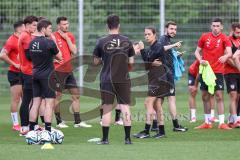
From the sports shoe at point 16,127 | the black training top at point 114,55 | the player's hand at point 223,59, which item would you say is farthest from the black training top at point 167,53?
the sports shoe at point 16,127

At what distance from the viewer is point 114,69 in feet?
46.7

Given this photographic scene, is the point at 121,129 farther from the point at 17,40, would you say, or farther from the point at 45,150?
the point at 45,150

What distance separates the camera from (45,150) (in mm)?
13219

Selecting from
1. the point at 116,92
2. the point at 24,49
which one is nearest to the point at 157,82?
the point at 116,92

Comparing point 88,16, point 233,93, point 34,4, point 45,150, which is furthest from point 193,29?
point 45,150

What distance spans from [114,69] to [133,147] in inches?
58.8

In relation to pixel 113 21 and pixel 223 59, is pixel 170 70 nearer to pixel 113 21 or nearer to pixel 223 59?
pixel 223 59

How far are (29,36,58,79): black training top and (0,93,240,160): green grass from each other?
4.34ft

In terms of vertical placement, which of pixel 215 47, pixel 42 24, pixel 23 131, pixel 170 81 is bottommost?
pixel 23 131

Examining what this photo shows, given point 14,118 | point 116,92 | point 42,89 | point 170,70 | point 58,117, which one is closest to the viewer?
point 116,92

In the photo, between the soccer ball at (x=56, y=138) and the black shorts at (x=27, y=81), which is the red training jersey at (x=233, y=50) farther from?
the soccer ball at (x=56, y=138)

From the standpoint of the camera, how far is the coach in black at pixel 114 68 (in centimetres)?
1409

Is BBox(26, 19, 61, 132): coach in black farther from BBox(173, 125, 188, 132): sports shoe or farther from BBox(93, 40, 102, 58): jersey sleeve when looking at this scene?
BBox(173, 125, 188, 132): sports shoe

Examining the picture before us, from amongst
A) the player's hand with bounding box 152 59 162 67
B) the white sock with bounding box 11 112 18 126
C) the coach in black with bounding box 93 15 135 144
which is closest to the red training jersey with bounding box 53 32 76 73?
the white sock with bounding box 11 112 18 126
